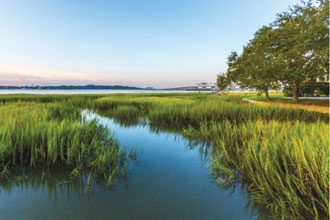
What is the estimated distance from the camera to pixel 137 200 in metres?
3.85

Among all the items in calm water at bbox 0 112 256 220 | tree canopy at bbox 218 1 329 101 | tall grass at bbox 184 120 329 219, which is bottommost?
calm water at bbox 0 112 256 220

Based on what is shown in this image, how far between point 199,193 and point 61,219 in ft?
8.63

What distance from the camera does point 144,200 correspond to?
12.7 ft

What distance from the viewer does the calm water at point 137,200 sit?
339cm

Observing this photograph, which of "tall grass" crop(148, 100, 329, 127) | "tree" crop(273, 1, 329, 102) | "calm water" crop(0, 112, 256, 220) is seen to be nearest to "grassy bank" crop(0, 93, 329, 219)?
"calm water" crop(0, 112, 256, 220)

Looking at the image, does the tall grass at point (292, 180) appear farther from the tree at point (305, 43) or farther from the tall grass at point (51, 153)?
the tree at point (305, 43)

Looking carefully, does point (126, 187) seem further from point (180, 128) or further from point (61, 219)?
point (180, 128)

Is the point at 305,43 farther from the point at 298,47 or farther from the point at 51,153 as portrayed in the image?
the point at 51,153

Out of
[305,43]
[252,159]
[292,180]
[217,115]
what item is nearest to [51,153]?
[252,159]

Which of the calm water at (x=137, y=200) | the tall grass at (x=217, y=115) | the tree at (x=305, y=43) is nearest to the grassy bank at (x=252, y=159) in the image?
the calm water at (x=137, y=200)

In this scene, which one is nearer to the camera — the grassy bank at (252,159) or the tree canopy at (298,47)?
the grassy bank at (252,159)

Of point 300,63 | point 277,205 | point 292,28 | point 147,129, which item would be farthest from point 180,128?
point 292,28

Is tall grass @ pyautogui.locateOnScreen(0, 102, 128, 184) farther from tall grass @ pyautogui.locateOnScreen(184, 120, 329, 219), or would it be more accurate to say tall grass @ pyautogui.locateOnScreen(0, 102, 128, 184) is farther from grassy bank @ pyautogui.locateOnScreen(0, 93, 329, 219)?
tall grass @ pyautogui.locateOnScreen(184, 120, 329, 219)

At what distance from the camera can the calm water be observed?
11.1 ft
